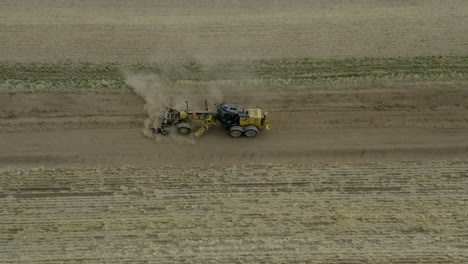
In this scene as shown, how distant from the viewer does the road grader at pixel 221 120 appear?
15.4 m

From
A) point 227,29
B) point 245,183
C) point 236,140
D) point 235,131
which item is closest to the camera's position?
point 245,183

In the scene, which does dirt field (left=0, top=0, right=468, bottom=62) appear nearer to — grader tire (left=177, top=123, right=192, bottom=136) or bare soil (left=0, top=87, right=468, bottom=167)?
bare soil (left=0, top=87, right=468, bottom=167)

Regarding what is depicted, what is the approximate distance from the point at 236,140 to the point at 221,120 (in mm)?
1210

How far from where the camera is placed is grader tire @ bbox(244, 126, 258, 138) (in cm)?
1556

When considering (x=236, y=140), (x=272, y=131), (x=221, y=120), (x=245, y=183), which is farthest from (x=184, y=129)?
(x=272, y=131)

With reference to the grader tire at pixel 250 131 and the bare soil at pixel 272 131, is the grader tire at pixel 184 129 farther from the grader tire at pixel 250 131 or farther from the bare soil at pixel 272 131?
the grader tire at pixel 250 131

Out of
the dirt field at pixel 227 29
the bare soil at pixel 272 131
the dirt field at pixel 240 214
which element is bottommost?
the dirt field at pixel 240 214

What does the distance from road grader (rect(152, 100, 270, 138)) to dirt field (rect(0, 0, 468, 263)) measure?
1.90 feet

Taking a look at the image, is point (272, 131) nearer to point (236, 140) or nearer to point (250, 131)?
point (250, 131)

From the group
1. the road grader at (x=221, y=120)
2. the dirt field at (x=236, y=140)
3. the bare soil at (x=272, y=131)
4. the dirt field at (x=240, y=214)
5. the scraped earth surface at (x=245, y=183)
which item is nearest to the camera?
the dirt field at (x=240, y=214)

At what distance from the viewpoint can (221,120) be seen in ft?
51.5

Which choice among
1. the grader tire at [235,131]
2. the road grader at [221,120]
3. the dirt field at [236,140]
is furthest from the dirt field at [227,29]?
the grader tire at [235,131]

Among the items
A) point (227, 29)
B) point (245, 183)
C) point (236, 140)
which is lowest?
point (245, 183)

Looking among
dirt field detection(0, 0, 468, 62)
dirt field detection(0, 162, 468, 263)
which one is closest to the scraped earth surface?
dirt field detection(0, 162, 468, 263)
